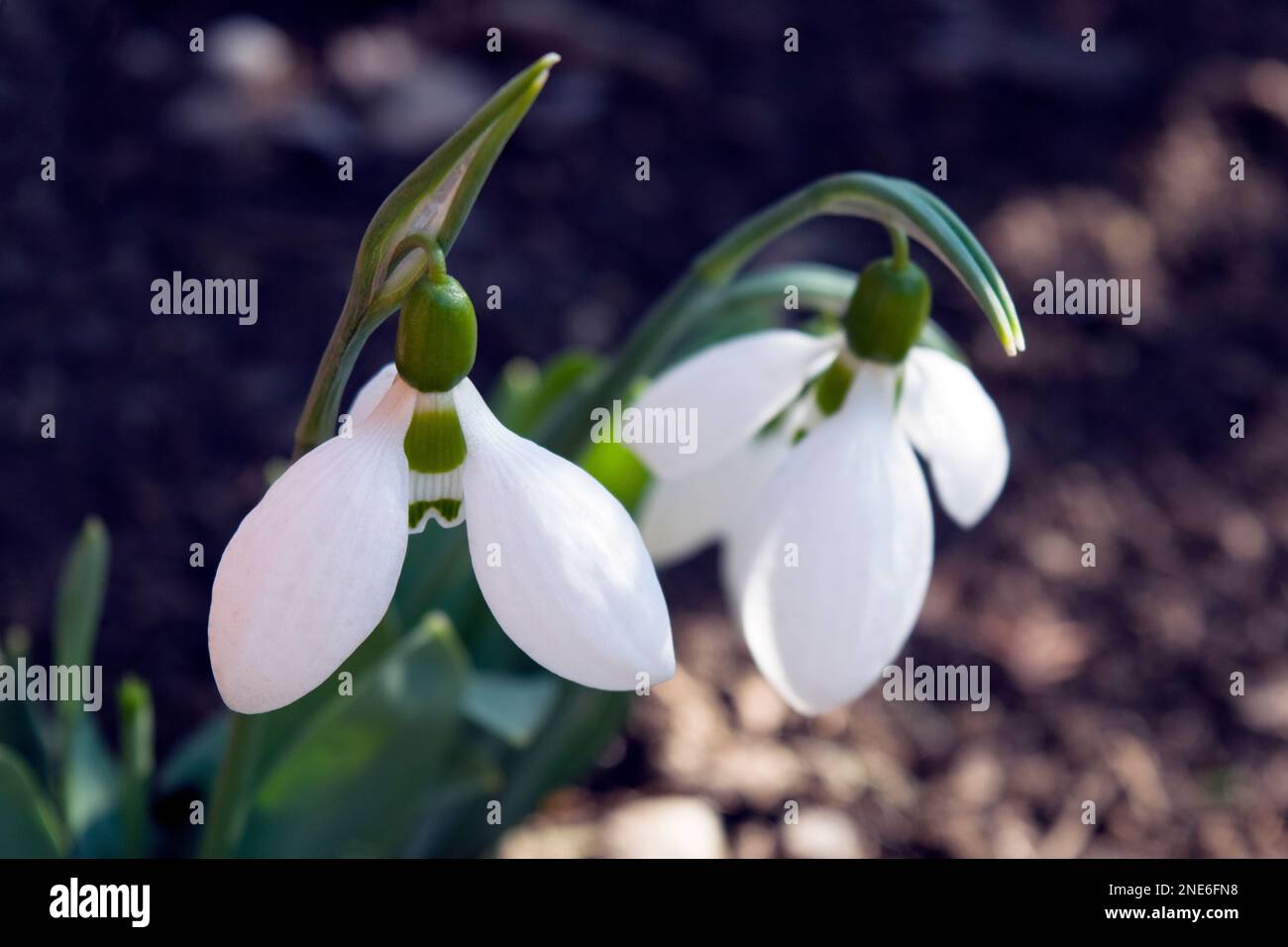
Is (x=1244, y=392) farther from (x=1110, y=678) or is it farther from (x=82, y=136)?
(x=82, y=136)

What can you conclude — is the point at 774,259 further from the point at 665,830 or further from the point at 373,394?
the point at 373,394

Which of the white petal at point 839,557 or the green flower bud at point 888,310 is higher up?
the green flower bud at point 888,310

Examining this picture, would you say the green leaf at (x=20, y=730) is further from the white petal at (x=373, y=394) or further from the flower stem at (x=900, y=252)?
the flower stem at (x=900, y=252)

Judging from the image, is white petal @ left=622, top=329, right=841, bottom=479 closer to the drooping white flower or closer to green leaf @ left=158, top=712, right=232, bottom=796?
the drooping white flower

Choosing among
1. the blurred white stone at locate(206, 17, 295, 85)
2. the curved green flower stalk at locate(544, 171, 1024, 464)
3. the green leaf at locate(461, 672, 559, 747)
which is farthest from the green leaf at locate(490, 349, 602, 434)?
the blurred white stone at locate(206, 17, 295, 85)

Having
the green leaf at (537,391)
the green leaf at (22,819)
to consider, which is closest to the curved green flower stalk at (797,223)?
the green leaf at (537,391)

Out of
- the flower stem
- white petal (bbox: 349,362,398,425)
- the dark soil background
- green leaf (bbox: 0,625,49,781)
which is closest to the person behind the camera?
white petal (bbox: 349,362,398,425)

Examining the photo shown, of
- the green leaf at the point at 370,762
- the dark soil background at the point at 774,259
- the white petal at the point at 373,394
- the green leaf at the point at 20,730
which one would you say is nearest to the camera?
the white petal at the point at 373,394

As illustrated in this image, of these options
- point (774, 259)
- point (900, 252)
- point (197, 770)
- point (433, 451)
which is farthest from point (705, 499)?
point (774, 259)
